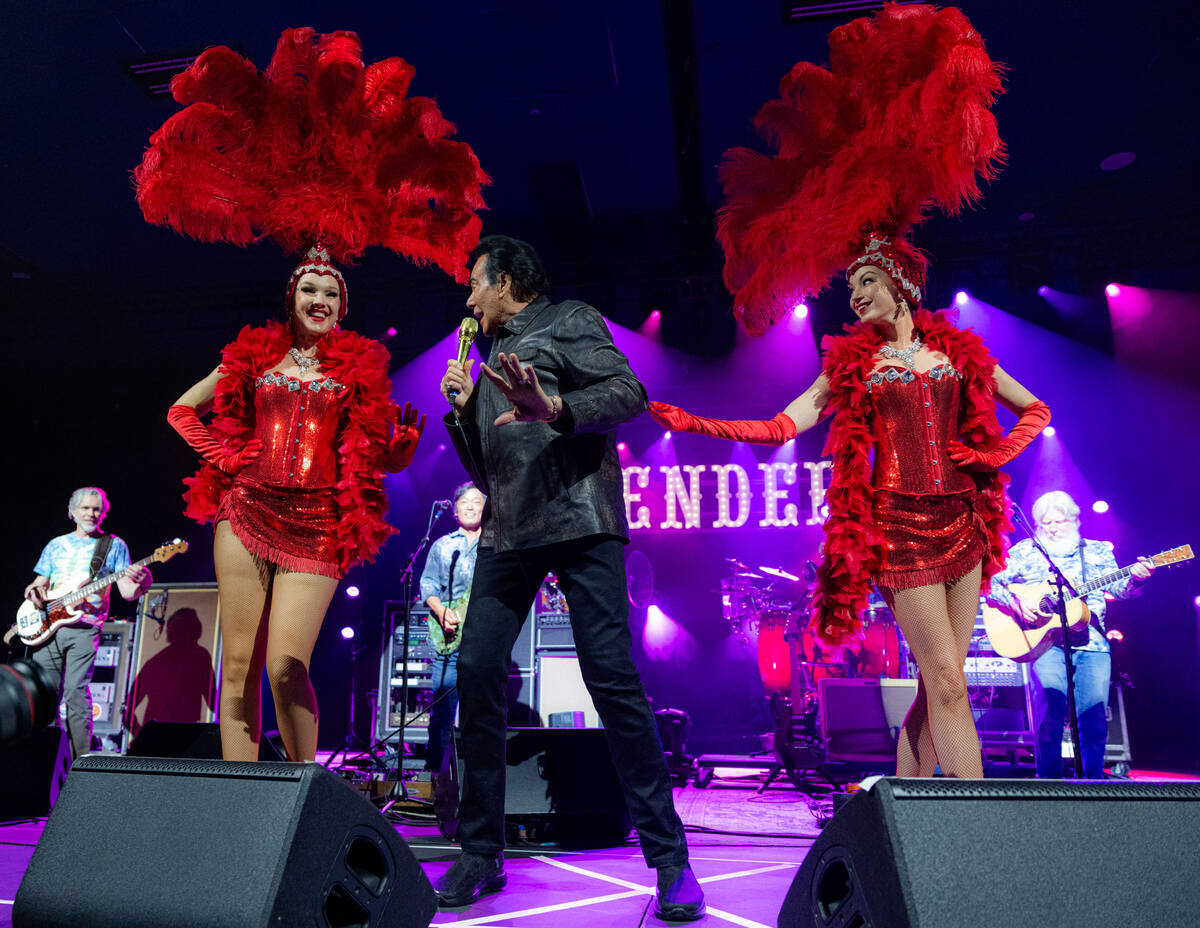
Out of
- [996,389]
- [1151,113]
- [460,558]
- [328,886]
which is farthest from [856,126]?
[1151,113]

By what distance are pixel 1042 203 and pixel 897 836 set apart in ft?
27.4

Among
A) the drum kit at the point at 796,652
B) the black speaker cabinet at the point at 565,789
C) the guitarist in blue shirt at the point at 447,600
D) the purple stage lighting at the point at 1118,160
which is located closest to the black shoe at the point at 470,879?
the black speaker cabinet at the point at 565,789

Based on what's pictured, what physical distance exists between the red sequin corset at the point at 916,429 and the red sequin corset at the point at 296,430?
175cm

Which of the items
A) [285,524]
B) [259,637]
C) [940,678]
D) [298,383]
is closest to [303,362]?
[298,383]

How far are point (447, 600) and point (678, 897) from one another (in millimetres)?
3676

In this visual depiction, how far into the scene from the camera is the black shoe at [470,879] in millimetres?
2002

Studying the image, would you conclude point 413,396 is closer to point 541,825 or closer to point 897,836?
point 541,825

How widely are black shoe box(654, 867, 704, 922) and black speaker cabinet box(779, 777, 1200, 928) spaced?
2.35 feet

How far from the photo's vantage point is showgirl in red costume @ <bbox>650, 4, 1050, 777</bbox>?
2.40 metres

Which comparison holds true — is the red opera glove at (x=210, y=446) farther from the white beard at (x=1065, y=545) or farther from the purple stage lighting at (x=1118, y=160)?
the purple stage lighting at (x=1118, y=160)

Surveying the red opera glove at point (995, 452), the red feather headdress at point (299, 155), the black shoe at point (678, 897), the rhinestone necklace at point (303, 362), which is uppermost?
the red feather headdress at point (299, 155)

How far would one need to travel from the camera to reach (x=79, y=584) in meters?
5.95

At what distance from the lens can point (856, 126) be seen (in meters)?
2.82

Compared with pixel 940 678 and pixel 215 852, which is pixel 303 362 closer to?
pixel 215 852
